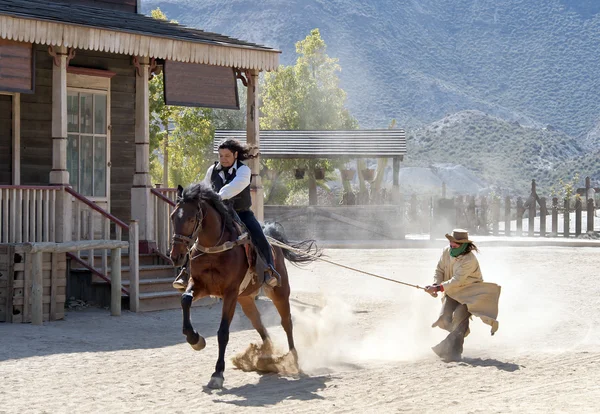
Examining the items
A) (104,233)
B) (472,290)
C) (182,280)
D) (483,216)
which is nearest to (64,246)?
(104,233)

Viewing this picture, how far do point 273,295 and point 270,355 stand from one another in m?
0.66

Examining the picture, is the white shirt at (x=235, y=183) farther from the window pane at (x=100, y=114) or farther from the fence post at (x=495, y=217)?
the fence post at (x=495, y=217)

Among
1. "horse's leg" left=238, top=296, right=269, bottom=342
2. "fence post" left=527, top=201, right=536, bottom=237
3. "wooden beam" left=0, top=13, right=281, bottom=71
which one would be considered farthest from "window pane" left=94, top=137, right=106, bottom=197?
"fence post" left=527, top=201, right=536, bottom=237

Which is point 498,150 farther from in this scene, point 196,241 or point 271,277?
point 196,241

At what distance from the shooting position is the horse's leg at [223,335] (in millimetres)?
8947

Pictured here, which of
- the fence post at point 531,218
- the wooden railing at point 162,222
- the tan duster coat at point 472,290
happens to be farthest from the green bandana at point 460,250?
the fence post at point 531,218

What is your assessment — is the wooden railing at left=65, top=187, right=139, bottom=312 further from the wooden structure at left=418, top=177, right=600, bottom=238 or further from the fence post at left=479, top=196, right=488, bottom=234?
the fence post at left=479, top=196, right=488, bottom=234

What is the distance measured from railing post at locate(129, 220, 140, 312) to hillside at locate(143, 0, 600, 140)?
87.7 metres

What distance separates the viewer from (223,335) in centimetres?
932

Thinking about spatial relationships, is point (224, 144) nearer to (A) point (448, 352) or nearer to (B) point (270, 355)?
(B) point (270, 355)

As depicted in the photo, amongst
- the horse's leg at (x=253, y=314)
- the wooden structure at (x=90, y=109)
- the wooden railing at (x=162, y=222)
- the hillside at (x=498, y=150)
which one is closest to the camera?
the horse's leg at (x=253, y=314)

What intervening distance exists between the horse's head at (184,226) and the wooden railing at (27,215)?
5512 millimetres

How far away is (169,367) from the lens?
10.2 meters

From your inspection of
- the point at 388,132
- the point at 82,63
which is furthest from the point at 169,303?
the point at 388,132
